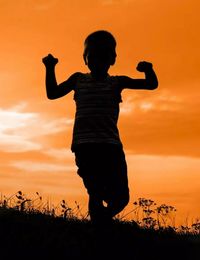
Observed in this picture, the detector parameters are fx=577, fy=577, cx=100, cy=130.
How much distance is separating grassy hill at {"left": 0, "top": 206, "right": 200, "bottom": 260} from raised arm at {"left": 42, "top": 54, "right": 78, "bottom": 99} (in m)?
1.64

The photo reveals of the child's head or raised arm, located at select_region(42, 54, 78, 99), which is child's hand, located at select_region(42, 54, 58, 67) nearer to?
raised arm, located at select_region(42, 54, 78, 99)

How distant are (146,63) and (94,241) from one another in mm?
2268

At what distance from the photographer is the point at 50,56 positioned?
6840 mm

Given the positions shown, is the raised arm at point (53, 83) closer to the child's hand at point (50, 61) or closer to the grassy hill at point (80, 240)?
the child's hand at point (50, 61)

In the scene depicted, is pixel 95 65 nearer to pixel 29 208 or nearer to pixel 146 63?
pixel 146 63

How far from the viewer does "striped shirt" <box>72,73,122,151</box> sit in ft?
21.2

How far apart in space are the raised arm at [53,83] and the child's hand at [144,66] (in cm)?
78

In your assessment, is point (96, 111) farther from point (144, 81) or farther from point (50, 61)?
point (50, 61)

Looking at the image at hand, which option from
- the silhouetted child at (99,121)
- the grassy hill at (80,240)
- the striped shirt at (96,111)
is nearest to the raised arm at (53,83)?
the silhouetted child at (99,121)

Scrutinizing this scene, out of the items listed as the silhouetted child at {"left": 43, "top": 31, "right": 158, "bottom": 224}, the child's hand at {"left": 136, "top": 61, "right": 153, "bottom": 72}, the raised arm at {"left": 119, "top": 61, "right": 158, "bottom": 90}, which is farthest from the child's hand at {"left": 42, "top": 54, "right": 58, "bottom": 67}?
the child's hand at {"left": 136, "top": 61, "right": 153, "bottom": 72}

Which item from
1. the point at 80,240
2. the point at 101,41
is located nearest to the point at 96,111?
the point at 101,41

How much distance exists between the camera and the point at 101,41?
6.65m

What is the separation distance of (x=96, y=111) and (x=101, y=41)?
83 cm

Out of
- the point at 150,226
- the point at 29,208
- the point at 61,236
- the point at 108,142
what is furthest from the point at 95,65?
the point at 150,226
